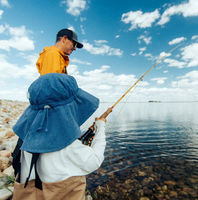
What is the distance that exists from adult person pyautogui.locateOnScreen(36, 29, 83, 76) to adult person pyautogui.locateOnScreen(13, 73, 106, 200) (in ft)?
5.11

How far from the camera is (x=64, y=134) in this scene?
121 centimetres

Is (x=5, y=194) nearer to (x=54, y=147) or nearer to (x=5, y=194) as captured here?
(x=5, y=194)

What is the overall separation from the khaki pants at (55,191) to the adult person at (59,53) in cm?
203

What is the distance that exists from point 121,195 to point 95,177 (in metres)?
1.17

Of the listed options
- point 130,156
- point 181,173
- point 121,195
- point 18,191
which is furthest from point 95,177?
point 18,191

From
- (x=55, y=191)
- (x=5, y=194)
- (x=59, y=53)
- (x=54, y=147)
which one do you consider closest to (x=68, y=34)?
(x=59, y=53)

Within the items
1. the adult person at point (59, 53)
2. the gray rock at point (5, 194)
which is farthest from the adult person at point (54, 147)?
the gray rock at point (5, 194)

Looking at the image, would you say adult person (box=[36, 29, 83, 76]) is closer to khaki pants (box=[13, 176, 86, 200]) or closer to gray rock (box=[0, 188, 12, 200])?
khaki pants (box=[13, 176, 86, 200])

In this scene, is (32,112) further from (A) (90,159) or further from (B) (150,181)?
(B) (150,181)

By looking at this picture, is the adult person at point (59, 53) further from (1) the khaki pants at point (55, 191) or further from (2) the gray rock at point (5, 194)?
(2) the gray rock at point (5, 194)

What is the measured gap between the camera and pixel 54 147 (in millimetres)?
1161

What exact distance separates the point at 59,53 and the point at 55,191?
258 centimetres

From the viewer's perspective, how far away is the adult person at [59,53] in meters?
2.73

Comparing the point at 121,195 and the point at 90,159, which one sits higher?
the point at 90,159
